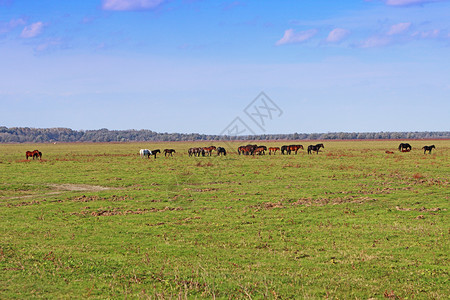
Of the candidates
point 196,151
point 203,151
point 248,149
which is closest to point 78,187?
point 203,151

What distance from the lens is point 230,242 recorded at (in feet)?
41.0

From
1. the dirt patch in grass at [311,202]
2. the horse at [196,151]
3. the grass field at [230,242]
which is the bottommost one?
the grass field at [230,242]

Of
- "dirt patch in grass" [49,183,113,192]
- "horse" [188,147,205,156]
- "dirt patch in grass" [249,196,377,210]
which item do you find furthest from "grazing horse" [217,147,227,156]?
"dirt patch in grass" [249,196,377,210]

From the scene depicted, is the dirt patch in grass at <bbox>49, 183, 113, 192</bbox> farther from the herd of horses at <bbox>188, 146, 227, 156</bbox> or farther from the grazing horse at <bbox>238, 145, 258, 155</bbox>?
the grazing horse at <bbox>238, 145, 258, 155</bbox>

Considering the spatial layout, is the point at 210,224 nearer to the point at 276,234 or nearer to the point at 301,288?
the point at 276,234

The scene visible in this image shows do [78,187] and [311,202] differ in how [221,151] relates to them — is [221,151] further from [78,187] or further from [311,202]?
[311,202]

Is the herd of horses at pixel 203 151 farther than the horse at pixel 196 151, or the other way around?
the horse at pixel 196 151

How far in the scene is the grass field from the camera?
8969 millimetres

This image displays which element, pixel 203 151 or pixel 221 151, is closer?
pixel 203 151

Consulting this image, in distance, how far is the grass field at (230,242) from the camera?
29.4ft

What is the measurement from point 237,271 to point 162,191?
1428 cm

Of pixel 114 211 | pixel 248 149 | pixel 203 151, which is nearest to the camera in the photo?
pixel 114 211

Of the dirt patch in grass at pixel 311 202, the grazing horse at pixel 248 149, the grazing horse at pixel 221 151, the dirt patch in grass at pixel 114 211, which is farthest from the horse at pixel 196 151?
the dirt patch in grass at pixel 114 211

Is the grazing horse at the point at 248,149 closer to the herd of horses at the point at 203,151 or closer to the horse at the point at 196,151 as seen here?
the herd of horses at the point at 203,151
